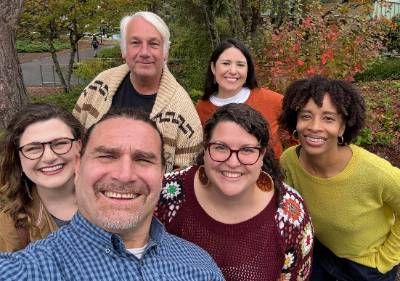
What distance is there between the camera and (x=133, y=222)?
6.32ft

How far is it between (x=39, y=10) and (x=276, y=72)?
8.56 metres

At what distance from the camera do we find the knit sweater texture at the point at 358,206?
269 centimetres

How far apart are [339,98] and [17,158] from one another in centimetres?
192

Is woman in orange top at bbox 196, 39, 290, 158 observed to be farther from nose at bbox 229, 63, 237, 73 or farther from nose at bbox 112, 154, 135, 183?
nose at bbox 112, 154, 135, 183

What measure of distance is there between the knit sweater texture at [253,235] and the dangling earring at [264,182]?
0.06m

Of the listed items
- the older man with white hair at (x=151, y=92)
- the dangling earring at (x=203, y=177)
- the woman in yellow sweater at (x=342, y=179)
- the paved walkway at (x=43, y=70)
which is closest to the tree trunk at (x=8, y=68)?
the older man with white hair at (x=151, y=92)

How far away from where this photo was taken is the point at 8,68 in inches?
199

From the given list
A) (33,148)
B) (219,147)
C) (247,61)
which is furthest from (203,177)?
(247,61)

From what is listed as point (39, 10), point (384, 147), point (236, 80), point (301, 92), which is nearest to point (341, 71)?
point (384, 147)

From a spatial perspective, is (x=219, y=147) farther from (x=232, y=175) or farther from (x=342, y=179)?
(x=342, y=179)

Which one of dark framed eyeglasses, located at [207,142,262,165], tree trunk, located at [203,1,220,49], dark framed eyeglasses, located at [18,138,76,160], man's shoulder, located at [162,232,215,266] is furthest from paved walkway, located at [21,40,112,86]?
man's shoulder, located at [162,232,215,266]

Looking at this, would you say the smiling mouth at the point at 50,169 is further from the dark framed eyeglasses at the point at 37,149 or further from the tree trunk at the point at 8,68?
the tree trunk at the point at 8,68

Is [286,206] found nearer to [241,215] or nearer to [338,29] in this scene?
[241,215]

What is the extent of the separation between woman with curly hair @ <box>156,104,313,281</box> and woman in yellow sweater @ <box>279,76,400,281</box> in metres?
0.42
